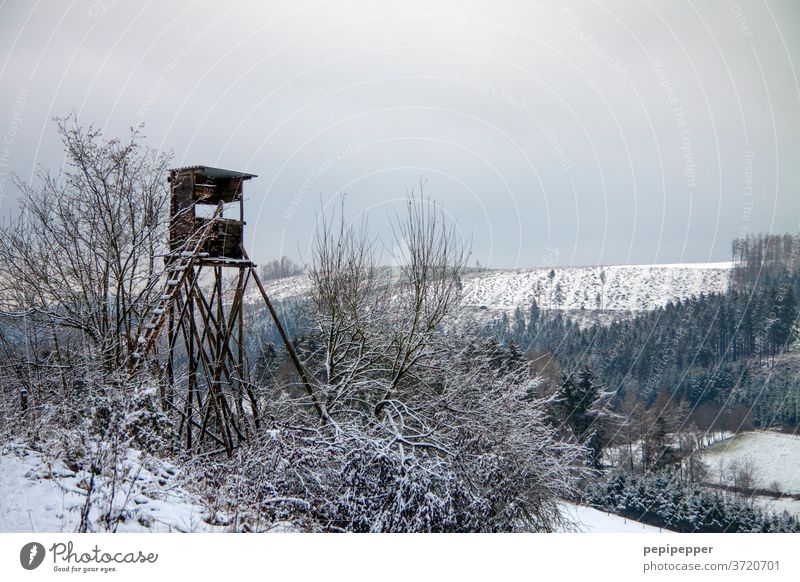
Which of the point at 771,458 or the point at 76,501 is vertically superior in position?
the point at 76,501

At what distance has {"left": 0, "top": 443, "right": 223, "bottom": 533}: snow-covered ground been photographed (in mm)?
5730

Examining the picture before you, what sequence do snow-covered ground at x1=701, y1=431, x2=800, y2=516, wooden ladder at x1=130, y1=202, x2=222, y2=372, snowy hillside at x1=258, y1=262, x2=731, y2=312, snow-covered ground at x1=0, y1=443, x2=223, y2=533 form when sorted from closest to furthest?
snow-covered ground at x1=0, y1=443, x2=223, y2=533, wooden ladder at x1=130, y1=202, x2=222, y2=372, snow-covered ground at x1=701, y1=431, x2=800, y2=516, snowy hillside at x1=258, y1=262, x2=731, y2=312

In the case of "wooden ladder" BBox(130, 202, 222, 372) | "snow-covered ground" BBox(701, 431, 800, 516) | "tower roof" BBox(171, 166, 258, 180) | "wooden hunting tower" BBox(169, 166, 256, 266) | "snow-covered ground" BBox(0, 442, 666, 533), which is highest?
"tower roof" BBox(171, 166, 258, 180)

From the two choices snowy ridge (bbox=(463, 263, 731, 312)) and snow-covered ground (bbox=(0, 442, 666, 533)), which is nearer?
snow-covered ground (bbox=(0, 442, 666, 533))

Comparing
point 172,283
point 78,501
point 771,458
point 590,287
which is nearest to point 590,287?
point 590,287

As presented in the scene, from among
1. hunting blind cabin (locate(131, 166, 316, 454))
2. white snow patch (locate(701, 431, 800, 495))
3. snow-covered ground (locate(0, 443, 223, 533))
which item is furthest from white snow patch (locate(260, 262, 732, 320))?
snow-covered ground (locate(0, 443, 223, 533))

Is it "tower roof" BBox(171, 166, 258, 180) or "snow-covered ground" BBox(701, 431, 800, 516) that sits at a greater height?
"tower roof" BBox(171, 166, 258, 180)

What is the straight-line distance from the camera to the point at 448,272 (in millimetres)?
12250

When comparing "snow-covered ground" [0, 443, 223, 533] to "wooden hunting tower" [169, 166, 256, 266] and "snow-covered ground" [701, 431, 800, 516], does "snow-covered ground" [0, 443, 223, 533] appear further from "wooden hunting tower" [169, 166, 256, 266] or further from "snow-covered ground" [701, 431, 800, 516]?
"snow-covered ground" [701, 431, 800, 516]

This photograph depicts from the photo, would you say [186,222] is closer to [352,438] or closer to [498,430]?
[352,438]

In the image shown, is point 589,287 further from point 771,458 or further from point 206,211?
point 206,211

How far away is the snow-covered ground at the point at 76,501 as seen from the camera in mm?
5730

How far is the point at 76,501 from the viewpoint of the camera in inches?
227
